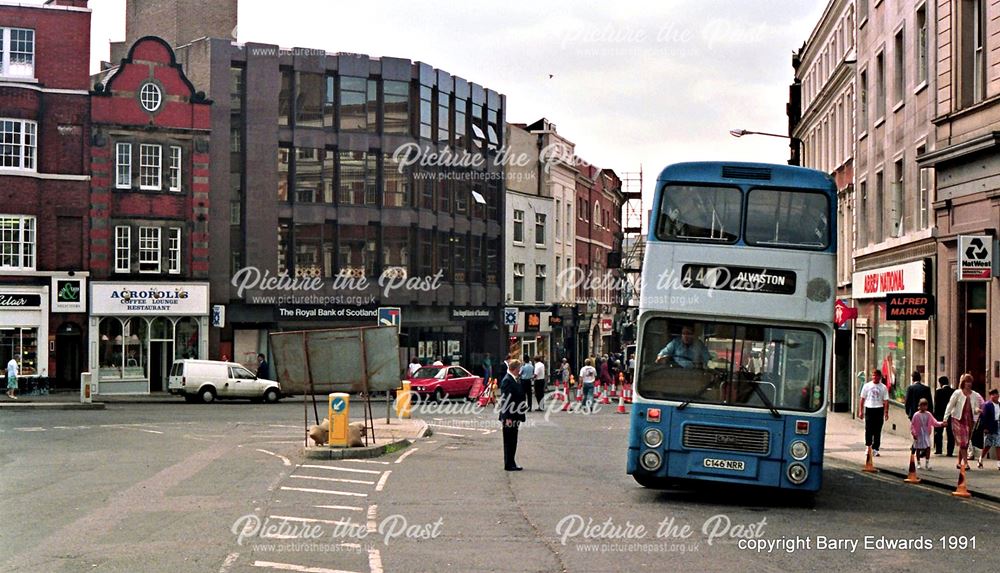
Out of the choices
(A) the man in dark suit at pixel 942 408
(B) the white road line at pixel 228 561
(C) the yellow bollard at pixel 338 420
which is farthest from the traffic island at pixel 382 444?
(A) the man in dark suit at pixel 942 408

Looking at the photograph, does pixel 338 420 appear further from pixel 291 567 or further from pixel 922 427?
pixel 291 567

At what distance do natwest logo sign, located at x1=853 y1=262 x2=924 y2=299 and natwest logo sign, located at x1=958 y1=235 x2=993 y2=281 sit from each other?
428 cm

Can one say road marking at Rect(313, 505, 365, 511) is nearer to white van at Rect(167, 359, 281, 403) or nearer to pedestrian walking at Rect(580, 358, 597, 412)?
pedestrian walking at Rect(580, 358, 597, 412)

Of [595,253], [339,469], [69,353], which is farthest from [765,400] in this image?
[595,253]

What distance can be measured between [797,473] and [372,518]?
17.2ft

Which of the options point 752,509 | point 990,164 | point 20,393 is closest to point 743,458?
point 752,509

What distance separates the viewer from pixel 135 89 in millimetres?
47062

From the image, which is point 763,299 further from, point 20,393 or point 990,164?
point 20,393

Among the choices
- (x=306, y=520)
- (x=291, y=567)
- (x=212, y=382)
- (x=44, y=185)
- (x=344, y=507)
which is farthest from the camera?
(x=44, y=185)

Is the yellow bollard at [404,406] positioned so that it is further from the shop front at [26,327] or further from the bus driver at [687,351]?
the shop front at [26,327]

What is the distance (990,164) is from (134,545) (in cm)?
1835

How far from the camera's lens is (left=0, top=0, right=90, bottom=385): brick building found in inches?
1732

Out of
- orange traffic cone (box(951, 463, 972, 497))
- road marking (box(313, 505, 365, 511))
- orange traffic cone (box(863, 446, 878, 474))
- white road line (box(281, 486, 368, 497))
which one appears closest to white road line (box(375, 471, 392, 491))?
white road line (box(281, 486, 368, 497))

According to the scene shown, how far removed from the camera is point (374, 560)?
35.9 ft
